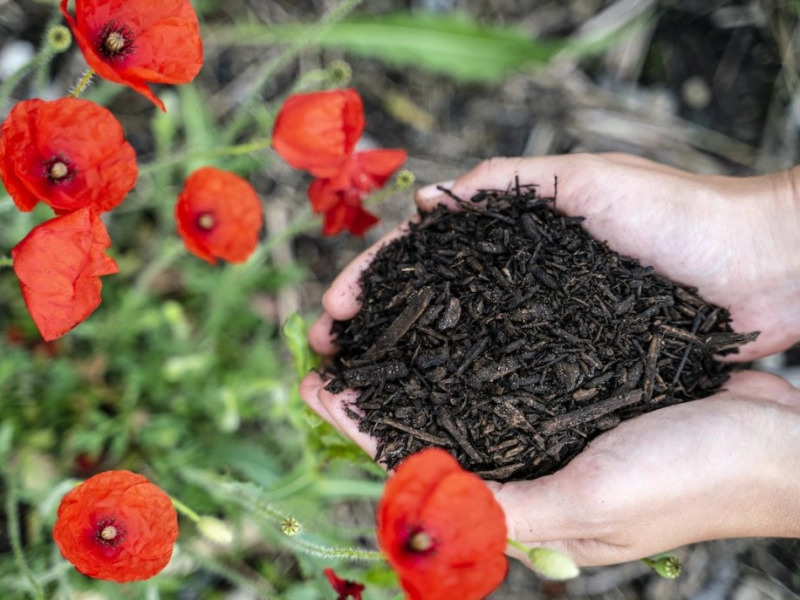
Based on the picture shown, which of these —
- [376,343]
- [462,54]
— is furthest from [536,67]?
[376,343]

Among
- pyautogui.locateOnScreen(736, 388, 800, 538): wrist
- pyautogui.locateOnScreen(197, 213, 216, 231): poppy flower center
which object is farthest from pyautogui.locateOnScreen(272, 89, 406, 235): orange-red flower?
pyautogui.locateOnScreen(736, 388, 800, 538): wrist

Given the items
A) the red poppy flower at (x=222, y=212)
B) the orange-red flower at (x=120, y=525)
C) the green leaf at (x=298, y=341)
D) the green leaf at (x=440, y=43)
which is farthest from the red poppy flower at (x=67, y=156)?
the green leaf at (x=440, y=43)

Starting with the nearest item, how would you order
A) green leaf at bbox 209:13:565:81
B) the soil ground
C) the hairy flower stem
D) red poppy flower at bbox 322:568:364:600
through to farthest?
1. the hairy flower stem
2. red poppy flower at bbox 322:568:364:600
3. green leaf at bbox 209:13:565:81
4. the soil ground

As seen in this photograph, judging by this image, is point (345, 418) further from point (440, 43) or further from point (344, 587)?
point (440, 43)

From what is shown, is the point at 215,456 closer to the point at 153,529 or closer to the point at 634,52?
the point at 153,529

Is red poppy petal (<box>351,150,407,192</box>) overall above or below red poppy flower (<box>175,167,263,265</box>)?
above

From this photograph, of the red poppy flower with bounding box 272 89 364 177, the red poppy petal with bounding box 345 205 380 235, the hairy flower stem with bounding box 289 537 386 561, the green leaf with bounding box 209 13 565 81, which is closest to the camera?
the hairy flower stem with bounding box 289 537 386 561

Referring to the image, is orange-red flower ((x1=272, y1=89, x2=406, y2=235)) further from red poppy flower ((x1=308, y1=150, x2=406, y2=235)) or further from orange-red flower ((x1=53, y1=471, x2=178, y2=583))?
orange-red flower ((x1=53, y1=471, x2=178, y2=583))

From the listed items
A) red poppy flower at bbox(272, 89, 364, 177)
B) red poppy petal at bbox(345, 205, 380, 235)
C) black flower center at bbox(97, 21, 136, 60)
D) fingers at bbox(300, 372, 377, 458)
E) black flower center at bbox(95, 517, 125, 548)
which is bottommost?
black flower center at bbox(95, 517, 125, 548)
